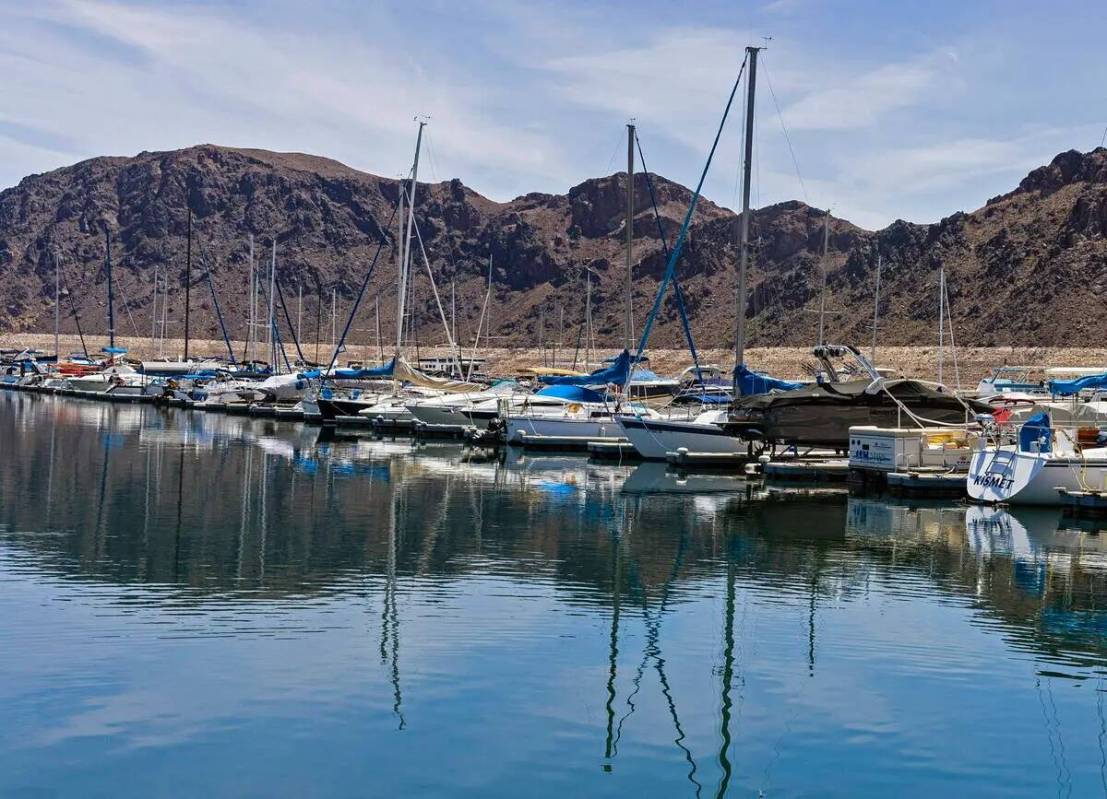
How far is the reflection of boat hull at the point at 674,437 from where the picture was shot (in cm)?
3919

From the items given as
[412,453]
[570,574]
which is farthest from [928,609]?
[412,453]

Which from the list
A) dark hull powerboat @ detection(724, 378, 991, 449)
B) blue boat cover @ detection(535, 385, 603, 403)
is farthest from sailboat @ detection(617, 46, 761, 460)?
blue boat cover @ detection(535, 385, 603, 403)

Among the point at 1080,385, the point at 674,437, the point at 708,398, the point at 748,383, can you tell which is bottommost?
the point at 674,437

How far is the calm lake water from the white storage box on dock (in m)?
2.89

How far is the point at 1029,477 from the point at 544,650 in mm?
16316

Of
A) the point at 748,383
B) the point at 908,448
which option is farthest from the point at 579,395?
the point at 908,448

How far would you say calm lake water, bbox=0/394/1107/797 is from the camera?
38.4ft

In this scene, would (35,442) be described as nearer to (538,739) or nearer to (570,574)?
(570,574)

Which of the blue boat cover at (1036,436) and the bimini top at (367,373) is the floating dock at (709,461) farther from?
the bimini top at (367,373)

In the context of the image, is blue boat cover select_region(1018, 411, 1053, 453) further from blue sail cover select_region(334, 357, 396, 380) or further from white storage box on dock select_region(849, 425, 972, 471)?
blue sail cover select_region(334, 357, 396, 380)

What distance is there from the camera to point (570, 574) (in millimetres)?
21297

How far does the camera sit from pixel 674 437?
3966 centimetres

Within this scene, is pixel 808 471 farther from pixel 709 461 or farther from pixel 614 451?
pixel 614 451

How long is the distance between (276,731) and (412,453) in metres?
33.3
